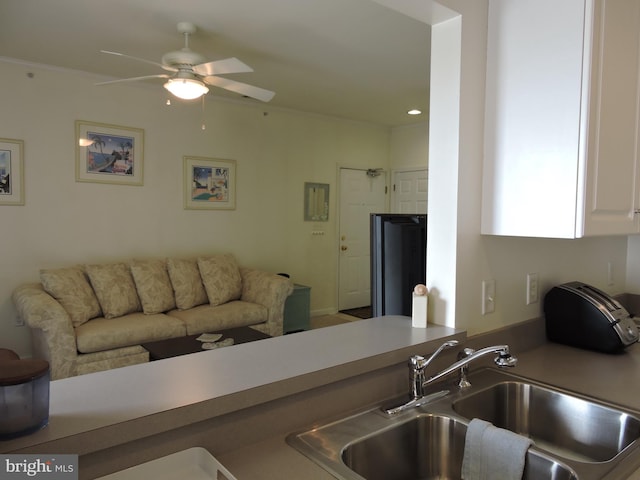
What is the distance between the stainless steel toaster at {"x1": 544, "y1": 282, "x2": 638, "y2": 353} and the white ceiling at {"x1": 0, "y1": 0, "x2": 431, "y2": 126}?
1.81 m

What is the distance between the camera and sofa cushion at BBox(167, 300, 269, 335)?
151 inches

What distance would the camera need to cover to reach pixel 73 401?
88 centimetres

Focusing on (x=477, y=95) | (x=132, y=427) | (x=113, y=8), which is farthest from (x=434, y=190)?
(x=113, y=8)

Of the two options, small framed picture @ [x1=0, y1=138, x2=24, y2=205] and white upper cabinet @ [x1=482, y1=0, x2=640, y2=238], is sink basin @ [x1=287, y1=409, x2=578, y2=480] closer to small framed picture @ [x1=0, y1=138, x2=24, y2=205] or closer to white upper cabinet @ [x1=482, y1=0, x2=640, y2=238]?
white upper cabinet @ [x1=482, y1=0, x2=640, y2=238]

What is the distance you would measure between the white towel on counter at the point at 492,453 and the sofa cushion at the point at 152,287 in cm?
333

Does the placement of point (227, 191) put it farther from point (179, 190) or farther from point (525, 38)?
point (525, 38)

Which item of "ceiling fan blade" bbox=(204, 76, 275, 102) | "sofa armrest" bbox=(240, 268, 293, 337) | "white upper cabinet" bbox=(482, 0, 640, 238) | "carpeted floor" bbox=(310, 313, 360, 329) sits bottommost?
"carpeted floor" bbox=(310, 313, 360, 329)

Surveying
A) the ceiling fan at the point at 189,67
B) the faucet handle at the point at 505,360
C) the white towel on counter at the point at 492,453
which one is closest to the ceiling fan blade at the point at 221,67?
the ceiling fan at the point at 189,67

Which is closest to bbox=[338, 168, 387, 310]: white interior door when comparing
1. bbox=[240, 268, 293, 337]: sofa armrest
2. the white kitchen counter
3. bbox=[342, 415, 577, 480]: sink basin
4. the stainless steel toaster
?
bbox=[240, 268, 293, 337]: sofa armrest

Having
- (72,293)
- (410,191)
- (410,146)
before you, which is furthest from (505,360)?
(410,146)

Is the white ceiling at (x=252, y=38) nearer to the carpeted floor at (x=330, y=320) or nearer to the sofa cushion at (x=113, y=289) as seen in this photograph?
the sofa cushion at (x=113, y=289)

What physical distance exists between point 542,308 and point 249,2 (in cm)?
222

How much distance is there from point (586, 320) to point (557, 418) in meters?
0.57

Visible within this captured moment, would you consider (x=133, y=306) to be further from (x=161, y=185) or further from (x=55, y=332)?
(x=161, y=185)
